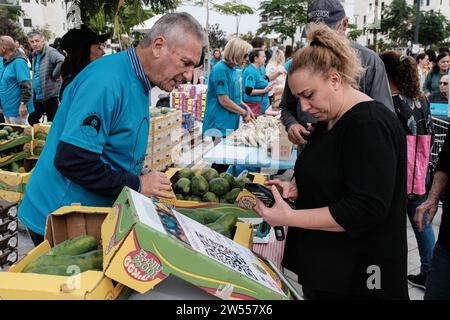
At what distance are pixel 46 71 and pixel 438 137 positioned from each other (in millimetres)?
5537

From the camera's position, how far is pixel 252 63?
889 cm

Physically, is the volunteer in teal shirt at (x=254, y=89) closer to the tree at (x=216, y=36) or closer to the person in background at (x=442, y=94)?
the person in background at (x=442, y=94)

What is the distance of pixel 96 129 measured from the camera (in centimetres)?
174

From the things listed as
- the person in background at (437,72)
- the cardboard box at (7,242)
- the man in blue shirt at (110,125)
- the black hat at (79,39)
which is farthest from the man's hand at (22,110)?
the person in background at (437,72)

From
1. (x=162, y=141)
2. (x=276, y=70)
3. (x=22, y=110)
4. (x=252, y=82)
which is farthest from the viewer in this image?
(x=276, y=70)

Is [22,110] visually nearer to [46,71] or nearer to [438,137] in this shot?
[46,71]

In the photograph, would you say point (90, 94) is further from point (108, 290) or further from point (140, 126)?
point (108, 290)

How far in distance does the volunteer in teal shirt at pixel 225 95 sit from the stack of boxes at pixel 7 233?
10.5 ft

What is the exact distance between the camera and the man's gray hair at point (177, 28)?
6.05 ft

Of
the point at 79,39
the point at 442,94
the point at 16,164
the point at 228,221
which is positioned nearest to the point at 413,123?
the point at 228,221

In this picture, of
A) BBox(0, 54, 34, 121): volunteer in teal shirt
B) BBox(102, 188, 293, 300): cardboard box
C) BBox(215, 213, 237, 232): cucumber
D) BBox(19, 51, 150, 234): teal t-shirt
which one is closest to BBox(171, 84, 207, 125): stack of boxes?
BBox(0, 54, 34, 121): volunteer in teal shirt

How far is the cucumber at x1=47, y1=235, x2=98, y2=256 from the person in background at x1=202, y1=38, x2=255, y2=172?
166 inches

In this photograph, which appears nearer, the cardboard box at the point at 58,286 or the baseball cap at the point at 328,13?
the cardboard box at the point at 58,286
